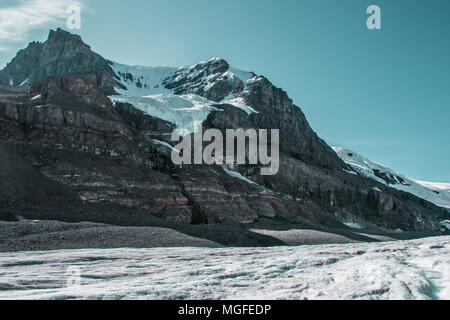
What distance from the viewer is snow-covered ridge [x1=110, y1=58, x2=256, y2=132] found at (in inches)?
2923

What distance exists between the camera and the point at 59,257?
17078 millimetres

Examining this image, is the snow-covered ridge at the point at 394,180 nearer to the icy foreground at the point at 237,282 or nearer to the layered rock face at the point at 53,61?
the layered rock face at the point at 53,61

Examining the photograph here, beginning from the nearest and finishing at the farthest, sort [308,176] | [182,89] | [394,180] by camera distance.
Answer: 1. [308,176]
2. [182,89]
3. [394,180]

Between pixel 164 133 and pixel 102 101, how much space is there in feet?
57.9

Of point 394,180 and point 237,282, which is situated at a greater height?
point 394,180

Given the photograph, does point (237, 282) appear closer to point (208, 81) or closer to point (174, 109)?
point (174, 109)

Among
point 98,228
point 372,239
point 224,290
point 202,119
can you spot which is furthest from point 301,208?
point 224,290

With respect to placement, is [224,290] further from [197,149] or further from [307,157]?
[307,157]

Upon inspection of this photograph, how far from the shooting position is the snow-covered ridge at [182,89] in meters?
74.2

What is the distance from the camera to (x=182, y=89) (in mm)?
118375

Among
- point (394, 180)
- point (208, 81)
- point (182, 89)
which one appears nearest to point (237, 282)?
point (208, 81)

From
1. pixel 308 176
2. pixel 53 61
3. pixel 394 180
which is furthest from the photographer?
pixel 394 180

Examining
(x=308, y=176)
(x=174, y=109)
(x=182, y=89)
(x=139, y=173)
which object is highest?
(x=182, y=89)
